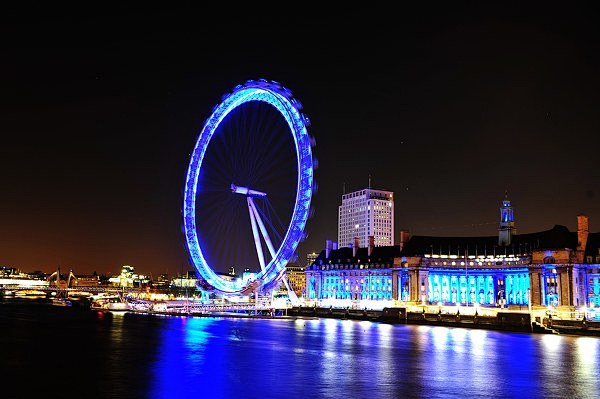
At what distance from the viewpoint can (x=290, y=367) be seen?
42.5 m

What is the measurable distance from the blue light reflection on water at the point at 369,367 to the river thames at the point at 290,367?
0.06 m

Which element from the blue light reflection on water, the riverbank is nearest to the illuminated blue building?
the riverbank

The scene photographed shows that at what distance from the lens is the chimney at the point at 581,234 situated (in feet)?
366

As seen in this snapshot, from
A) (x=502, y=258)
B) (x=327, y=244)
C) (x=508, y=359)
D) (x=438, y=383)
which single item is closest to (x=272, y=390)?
(x=438, y=383)

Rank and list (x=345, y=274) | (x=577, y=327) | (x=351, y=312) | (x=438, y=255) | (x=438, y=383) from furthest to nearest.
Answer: (x=345, y=274), (x=438, y=255), (x=351, y=312), (x=577, y=327), (x=438, y=383)

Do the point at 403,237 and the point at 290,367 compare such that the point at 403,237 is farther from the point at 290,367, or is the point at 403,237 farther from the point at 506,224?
the point at 290,367

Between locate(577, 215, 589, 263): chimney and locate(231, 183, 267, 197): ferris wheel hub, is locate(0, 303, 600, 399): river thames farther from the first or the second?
locate(577, 215, 589, 263): chimney

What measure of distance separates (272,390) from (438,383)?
964cm

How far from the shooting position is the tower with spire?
132 metres

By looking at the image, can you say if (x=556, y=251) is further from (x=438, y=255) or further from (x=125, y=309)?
(x=125, y=309)

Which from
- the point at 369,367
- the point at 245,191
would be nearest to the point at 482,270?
the point at 245,191

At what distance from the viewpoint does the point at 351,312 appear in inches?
4722

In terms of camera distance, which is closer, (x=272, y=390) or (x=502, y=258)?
(x=272, y=390)

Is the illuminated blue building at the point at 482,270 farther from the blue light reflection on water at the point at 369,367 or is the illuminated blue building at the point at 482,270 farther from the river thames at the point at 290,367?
the blue light reflection on water at the point at 369,367
